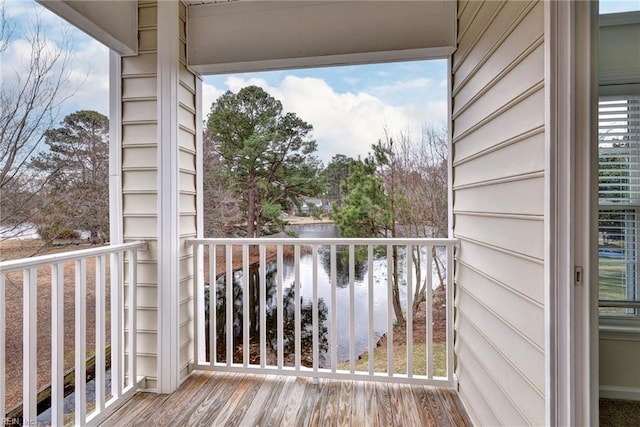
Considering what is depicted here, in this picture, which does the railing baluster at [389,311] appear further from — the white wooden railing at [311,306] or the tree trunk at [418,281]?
the tree trunk at [418,281]

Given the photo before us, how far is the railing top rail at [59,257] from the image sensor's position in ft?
4.45

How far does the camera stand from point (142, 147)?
2131mm

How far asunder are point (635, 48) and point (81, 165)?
329 centimetres

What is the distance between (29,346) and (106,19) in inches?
73.0

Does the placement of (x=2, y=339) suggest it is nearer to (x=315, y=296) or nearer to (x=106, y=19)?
(x=315, y=296)

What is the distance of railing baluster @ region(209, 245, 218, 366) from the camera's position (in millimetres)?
2342

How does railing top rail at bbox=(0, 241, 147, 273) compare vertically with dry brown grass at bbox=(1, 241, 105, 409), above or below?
above

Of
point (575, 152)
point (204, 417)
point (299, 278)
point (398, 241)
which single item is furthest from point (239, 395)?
point (575, 152)

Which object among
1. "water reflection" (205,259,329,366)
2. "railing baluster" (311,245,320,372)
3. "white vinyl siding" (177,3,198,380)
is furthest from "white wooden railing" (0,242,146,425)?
"railing baluster" (311,245,320,372)

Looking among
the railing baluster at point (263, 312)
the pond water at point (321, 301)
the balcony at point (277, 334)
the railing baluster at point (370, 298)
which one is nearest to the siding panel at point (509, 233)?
the balcony at point (277, 334)

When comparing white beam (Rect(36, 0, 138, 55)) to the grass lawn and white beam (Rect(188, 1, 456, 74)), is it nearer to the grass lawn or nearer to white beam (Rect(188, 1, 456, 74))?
white beam (Rect(188, 1, 456, 74))

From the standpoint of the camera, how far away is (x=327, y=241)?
2.20 meters

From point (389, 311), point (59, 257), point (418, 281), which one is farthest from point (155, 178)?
point (418, 281)

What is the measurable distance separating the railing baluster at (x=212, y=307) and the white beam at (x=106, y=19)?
4.86ft
